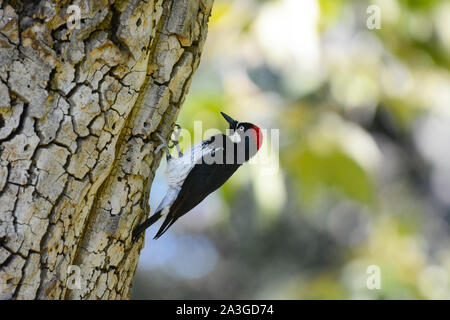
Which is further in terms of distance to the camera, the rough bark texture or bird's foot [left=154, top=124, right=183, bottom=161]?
bird's foot [left=154, top=124, right=183, bottom=161]

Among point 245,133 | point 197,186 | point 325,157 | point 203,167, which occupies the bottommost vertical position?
point 197,186

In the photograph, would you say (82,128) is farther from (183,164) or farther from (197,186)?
(183,164)

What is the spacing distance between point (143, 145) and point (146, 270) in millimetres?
6229

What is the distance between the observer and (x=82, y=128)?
2627 mm

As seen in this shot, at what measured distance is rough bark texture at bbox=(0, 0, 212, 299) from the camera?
2.49 meters

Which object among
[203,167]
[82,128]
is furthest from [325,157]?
[82,128]

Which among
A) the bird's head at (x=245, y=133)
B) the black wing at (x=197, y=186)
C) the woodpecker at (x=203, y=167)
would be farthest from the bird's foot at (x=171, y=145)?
the bird's head at (x=245, y=133)

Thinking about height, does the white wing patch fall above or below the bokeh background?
below

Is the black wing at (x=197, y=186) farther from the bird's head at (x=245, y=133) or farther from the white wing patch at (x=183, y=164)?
the bird's head at (x=245, y=133)

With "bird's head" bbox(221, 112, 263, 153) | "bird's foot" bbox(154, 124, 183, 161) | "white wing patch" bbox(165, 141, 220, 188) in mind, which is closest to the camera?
"bird's foot" bbox(154, 124, 183, 161)

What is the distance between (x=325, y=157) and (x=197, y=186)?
2.50 m

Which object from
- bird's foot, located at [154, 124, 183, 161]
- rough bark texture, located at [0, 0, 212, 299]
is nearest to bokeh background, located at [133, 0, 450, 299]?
bird's foot, located at [154, 124, 183, 161]

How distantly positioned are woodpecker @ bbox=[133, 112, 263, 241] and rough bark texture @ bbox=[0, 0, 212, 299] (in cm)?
76

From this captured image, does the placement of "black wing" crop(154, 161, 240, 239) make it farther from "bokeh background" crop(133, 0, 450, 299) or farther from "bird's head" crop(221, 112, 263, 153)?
"bokeh background" crop(133, 0, 450, 299)
